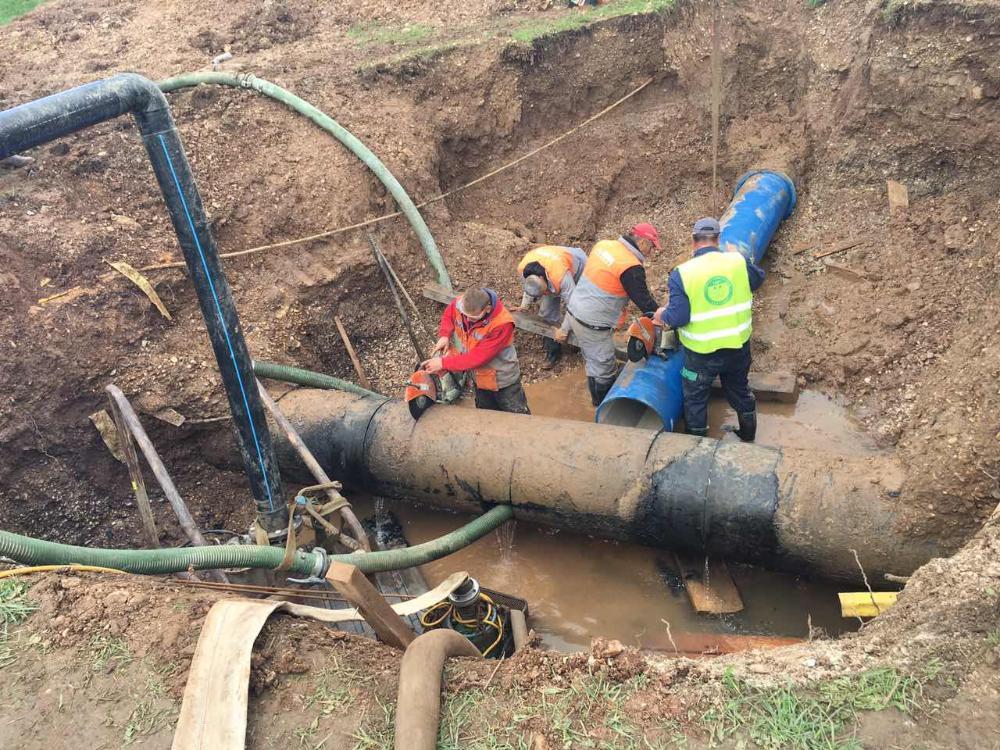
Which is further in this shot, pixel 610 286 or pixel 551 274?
pixel 551 274

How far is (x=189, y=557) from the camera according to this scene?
3852mm

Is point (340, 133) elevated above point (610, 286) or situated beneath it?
elevated above

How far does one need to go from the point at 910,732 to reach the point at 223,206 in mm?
6577

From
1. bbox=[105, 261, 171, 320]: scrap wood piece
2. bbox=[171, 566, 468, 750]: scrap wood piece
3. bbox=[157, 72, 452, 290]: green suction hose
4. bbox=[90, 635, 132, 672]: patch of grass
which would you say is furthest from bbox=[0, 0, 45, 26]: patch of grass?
bbox=[171, 566, 468, 750]: scrap wood piece

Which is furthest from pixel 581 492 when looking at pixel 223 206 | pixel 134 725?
pixel 223 206

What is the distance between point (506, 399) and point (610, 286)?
129 centimetres

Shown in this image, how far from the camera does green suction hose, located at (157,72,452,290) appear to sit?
23.8ft

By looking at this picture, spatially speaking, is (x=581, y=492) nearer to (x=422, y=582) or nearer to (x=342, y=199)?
(x=422, y=582)

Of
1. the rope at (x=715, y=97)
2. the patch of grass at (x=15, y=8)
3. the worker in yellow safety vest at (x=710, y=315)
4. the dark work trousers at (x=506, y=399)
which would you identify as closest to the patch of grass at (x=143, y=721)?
the dark work trousers at (x=506, y=399)

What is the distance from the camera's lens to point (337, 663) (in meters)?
3.09

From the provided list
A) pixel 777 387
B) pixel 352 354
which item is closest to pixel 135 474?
pixel 352 354

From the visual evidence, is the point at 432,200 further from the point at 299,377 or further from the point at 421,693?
the point at 421,693

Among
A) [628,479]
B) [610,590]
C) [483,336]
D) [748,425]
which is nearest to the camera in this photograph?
[628,479]

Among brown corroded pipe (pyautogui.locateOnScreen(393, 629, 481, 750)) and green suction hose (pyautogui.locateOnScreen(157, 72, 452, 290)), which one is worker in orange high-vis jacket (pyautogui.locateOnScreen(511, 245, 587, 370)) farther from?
brown corroded pipe (pyautogui.locateOnScreen(393, 629, 481, 750))
